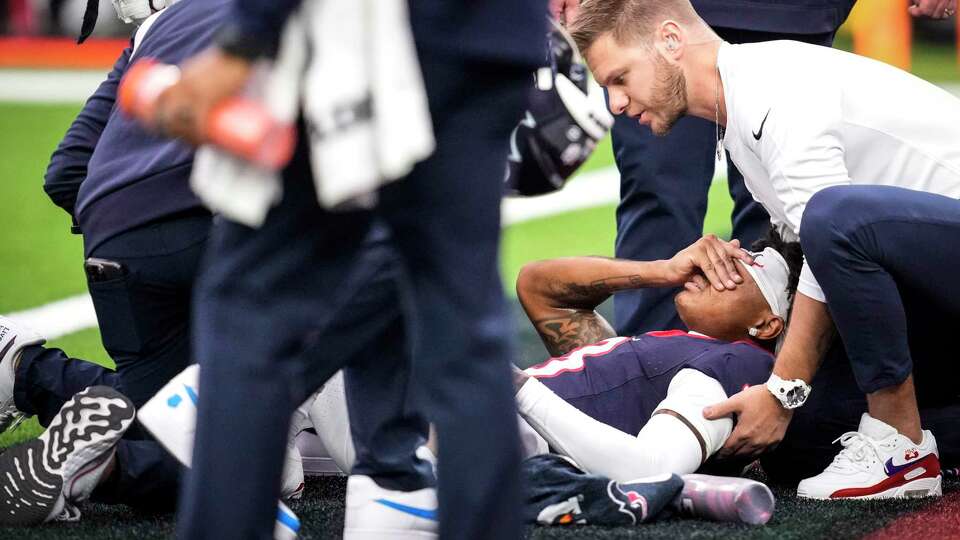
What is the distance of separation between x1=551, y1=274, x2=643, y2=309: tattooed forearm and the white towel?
1.58 metres

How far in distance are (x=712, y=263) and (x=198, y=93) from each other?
1631mm

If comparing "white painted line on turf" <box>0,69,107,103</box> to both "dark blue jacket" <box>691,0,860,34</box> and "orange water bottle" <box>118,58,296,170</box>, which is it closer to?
"dark blue jacket" <box>691,0,860,34</box>

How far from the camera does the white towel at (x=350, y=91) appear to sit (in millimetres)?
1520

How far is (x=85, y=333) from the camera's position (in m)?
4.36

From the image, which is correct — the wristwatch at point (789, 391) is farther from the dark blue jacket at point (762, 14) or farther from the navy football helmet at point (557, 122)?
the dark blue jacket at point (762, 14)

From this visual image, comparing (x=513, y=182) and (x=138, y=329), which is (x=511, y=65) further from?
(x=138, y=329)

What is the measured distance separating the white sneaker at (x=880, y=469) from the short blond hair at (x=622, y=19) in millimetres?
887

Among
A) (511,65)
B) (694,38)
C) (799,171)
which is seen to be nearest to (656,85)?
(694,38)

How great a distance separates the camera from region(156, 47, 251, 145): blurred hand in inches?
57.7

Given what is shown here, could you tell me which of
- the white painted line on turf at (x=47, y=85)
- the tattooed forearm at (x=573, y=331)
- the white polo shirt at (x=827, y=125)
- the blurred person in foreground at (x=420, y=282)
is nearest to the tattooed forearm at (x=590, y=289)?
the tattooed forearm at (x=573, y=331)

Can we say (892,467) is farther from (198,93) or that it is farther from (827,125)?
(198,93)

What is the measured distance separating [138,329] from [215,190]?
4.29 feet

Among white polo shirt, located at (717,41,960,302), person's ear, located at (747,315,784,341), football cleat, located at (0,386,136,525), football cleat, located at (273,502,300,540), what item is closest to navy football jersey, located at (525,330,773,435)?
person's ear, located at (747,315,784,341)

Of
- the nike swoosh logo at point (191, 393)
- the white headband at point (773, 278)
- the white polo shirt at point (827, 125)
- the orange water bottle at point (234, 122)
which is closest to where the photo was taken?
the orange water bottle at point (234, 122)
